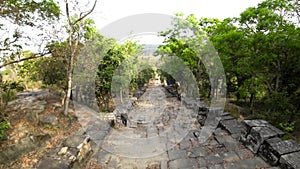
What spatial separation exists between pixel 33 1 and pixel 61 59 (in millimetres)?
2388

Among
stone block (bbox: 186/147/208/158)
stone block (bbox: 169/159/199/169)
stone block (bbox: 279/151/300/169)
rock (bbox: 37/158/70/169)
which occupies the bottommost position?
stone block (bbox: 169/159/199/169)

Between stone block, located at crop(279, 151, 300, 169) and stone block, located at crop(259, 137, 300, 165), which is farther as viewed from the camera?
stone block, located at crop(259, 137, 300, 165)

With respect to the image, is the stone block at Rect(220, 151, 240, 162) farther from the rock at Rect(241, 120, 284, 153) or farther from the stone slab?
the rock at Rect(241, 120, 284, 153)

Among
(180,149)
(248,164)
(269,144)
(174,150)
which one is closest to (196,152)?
(180,149)

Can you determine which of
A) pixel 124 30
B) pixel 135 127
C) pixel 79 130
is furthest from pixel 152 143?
pixel 124 30

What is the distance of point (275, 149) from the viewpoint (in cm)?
402

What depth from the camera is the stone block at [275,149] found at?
394 centimetres

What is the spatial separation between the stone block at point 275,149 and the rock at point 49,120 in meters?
6.55

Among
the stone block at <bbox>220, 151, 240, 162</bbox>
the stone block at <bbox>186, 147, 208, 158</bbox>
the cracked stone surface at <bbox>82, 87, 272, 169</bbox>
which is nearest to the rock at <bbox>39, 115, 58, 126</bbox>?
the cracked stone surface at <bbox>82, 87, 272, 169</bbox>

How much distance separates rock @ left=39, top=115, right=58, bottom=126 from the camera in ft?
22.2

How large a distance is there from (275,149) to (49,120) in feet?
22.5

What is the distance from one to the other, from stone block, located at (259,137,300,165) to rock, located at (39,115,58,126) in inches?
258

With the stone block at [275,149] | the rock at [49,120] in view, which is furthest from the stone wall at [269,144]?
the rock at [49,120]

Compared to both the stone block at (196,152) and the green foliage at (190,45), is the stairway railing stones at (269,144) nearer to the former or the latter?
the stone block at (196,152)
